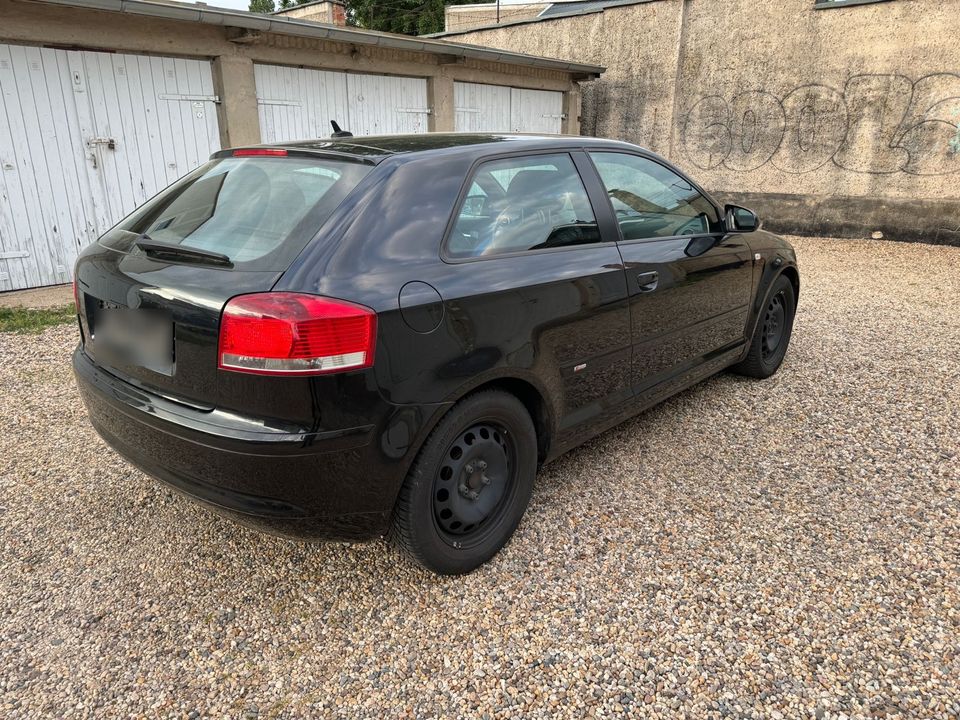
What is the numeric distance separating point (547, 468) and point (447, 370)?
1.35 meters

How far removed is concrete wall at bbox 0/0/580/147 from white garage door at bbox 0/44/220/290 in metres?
0.17

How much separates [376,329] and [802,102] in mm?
10999

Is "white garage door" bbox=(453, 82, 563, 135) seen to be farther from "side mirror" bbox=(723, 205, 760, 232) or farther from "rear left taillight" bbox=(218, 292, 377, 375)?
"rear left taillight" bbox=(218, 292, 377, 375)

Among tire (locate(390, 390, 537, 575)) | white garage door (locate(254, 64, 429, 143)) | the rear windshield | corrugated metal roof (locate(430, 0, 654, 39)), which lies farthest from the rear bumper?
corrugated metal roof (locate(430, 0, 654, 39))

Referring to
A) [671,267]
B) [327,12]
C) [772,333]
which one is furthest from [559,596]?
[327,12]

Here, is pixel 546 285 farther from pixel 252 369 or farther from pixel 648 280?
pixel 252 369

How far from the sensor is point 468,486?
2541mm

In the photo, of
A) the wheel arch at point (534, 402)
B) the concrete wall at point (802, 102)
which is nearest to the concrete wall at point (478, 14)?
the concrete wall at point (802, 102)

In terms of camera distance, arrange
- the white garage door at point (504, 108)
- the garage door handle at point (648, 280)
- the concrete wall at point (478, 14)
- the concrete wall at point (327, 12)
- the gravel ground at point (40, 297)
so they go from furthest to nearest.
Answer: the concrete wall at point (478, 14), the concrete wall at point (327, 12), the white garage door at point (504, 108), the gravel ground at point (40, 297), the garage door handle at point (648, 280)

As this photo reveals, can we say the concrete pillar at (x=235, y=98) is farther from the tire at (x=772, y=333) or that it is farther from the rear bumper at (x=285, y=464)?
the rear bumper at (x=285, y=464)

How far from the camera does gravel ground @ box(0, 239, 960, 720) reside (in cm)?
203

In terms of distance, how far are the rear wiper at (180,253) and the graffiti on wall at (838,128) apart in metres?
10.9

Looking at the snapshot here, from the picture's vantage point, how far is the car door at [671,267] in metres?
3.18

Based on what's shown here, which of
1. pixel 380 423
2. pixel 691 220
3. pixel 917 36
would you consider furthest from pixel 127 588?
pixel 917 36
